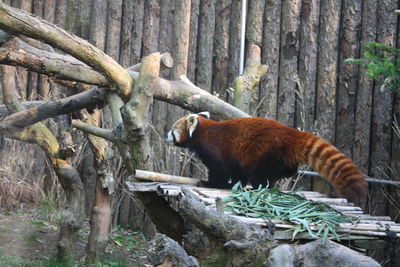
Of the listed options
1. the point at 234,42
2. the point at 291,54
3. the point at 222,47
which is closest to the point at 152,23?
the point at 222,47

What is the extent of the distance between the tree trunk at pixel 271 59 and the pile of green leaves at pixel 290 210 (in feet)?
8.75

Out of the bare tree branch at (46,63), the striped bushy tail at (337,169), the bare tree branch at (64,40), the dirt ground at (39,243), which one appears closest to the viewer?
the striped bushy tail at (337,169)

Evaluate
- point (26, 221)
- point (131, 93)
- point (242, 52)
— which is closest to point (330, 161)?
point (131, 93)

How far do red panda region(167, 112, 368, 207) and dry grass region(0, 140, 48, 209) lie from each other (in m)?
2.81

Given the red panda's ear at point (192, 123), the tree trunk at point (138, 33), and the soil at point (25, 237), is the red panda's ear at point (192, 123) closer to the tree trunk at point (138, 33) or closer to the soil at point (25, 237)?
the soil at point (25, 237)

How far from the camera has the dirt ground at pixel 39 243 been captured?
561cm

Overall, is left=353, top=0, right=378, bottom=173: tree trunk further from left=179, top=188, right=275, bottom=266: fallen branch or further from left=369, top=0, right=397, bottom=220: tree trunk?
left=179, top=188, right=275, bottom=266: fallen branch

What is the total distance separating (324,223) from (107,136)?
95.9 inches

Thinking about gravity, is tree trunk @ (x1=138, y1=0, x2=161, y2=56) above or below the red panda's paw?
above

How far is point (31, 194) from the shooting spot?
7.45 meters

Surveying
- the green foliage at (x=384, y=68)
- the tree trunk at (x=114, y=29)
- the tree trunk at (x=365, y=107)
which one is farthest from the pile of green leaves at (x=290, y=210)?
the tree trunk at (x=114, y=29)

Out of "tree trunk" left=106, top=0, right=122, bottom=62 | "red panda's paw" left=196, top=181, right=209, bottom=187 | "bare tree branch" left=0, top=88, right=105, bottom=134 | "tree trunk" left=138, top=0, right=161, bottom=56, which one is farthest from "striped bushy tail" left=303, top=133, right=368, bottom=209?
"tree trunk" left=106, top=0, right=122, bottom=62

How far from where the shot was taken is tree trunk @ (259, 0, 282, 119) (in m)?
6.87

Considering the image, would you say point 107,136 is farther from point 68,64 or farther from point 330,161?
point 330,161
